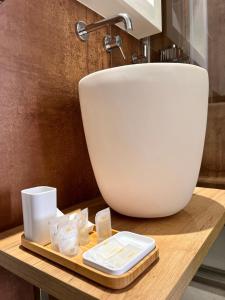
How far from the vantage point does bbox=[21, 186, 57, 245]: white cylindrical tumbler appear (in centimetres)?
47

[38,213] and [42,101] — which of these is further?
[42,101]

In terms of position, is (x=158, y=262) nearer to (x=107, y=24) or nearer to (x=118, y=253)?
(x=118, y=253)

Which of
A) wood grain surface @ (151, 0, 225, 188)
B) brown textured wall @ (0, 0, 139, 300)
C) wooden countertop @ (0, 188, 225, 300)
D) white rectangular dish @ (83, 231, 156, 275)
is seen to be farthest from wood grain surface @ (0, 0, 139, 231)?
wood grain surface @ (151, 0, 225, 188)

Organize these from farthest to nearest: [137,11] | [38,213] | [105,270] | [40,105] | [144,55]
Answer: [144,55]
[137,11]
[40,105]
[38,213]
[105,270]

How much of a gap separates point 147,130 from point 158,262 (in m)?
0.27

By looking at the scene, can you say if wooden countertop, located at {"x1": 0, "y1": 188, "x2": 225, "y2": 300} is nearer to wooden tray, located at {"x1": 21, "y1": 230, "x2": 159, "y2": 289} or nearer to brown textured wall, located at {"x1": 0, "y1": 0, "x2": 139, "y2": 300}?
wooden tray, located at {"x1": 21, "y1": 230, "x2": 159, "y2": 289}

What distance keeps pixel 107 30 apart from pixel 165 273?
91 centimetres

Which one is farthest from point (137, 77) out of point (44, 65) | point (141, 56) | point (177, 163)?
point (141, 56)

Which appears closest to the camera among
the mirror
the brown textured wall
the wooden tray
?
the wooden tray

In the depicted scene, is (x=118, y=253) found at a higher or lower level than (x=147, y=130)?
lower

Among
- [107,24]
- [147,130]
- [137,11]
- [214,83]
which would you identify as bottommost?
[147,130]

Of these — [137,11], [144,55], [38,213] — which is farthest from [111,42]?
[38,213]

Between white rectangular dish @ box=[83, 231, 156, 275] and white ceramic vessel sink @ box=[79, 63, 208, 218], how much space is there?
0.14 meters

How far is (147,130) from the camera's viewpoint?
1.75ft
